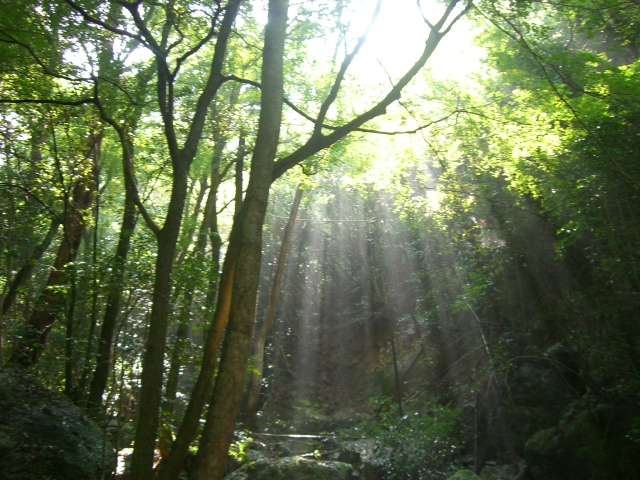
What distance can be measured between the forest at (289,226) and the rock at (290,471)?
35 millimetres

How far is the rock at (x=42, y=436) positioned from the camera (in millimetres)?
4770

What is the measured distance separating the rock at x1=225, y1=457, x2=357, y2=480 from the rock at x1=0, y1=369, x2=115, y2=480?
2.62 m

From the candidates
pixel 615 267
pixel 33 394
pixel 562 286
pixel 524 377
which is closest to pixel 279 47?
pixel 33 394

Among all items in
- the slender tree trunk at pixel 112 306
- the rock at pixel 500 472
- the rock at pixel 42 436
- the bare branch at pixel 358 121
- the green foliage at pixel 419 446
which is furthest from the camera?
the rock at pixel 500 472

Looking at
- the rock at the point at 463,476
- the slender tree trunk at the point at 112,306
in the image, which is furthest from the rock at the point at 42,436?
the rock at the point at 463,476

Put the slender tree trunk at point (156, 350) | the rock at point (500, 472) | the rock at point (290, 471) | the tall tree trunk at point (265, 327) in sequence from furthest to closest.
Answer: the tall tree trunk at point (265, 327) → the rock at point (500, 472) → the rock at point (290, 471) → the slender tree trunk at point (156, 350)

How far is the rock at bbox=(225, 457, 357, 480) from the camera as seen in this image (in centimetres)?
777

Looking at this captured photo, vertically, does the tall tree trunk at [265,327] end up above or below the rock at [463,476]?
above

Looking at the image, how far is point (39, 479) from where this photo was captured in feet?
15.6

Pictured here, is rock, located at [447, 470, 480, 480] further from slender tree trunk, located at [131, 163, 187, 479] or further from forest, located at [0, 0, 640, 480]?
slender tree trunk, located at [131, 163, 187, 479]

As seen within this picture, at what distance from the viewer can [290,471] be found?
7.84 metres

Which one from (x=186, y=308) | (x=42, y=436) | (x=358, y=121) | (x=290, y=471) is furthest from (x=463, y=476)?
(x=42, y=436)

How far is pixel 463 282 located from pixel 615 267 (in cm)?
634

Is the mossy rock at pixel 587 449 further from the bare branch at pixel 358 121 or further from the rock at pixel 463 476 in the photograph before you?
the bare branch at pixel 358 121
